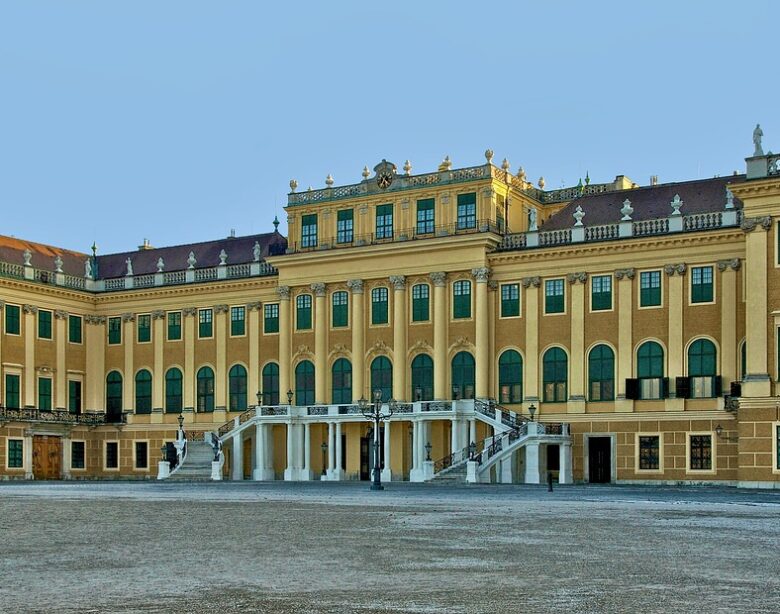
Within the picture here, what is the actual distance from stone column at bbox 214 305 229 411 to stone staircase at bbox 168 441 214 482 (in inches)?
162

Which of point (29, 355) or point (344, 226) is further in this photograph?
point (29, 355)

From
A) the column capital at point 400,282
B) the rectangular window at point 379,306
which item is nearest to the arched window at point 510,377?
the column capital at point 400,282

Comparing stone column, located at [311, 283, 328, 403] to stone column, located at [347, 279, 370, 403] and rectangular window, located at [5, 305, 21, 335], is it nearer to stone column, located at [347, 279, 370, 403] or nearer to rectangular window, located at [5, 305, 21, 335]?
stone column, located at [347, 279, 370, 403]

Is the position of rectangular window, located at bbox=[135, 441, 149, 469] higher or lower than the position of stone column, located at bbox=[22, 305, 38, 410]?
lower

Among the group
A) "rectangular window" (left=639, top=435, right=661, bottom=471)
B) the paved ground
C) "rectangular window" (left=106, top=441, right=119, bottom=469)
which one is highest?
the paved ground

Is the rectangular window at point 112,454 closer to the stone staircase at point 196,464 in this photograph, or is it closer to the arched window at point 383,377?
the stone staircase at point 196,464

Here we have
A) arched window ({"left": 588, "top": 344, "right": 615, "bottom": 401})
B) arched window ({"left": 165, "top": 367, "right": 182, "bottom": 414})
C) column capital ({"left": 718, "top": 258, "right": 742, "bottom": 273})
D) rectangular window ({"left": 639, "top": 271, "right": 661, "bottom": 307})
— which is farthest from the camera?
arched window ({"left": 165, "top": 367, "right": 182, "bottom": 414})

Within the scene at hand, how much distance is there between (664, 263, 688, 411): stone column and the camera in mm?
57875

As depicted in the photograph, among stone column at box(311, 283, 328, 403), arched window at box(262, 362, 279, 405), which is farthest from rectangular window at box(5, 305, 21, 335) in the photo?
stone column at box(311, 283, 328, 403)

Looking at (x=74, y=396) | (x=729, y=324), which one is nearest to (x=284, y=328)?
(x=74, y=396)

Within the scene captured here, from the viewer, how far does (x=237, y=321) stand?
72500 millimetres

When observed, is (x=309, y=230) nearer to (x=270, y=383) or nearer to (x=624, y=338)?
(x=270, y=383)

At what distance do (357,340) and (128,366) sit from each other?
16.6 m

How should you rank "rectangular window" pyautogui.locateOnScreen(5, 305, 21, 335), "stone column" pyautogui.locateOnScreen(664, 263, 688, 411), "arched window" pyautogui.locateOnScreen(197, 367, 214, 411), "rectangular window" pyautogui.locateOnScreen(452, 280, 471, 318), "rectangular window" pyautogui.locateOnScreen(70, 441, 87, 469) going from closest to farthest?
"stone column" pyautogui.locateOnScreen(664, 263, 688, 411) → "rectangular window" pyautogui.locateOnScreen(452, 280, 471, 318) → "rectangular window" pyautogui.locateOnScreen(5, 305, 21, 335) → "arched window" pyautogui.locateOnScreen(197, 367, 214, 411) → "rectangular window" pyautogui.locateOnScreen(70, 441, 87, 469)
